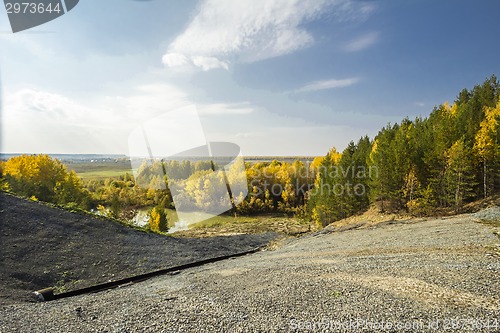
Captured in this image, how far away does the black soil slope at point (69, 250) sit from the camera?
12836 millimetres

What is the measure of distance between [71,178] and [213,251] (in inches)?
1723

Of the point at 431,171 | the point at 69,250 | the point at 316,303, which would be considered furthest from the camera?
the point at 431,171

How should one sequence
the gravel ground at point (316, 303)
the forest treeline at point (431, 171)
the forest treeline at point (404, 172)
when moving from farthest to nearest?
1. the forest treeline at point (404, 172)
2. the forest treeline at point (431, 171)
3. the gravel ground at point (316, 303)

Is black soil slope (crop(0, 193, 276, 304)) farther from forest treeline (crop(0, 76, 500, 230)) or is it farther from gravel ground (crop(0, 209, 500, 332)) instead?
forest treeline (crop(0, 76, 500, 230))

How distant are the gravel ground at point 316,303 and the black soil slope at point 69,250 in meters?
3.80

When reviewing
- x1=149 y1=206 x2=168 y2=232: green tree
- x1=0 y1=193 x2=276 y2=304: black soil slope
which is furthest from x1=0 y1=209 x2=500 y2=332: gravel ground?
x1=149 y1=206 x2=168 y2=232: green tree

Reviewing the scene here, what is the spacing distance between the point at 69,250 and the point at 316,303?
50.2ft

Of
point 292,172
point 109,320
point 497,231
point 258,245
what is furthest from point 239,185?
point 109,320

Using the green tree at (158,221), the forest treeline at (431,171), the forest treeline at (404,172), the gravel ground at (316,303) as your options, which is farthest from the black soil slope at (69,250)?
the forest treeline at (431,171)

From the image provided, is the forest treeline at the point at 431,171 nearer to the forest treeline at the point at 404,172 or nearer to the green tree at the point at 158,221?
the forest treeline at the point at 404,172

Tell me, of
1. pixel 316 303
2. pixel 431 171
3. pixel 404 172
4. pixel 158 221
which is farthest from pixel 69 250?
pixel 431 171

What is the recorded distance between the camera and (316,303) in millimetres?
7305

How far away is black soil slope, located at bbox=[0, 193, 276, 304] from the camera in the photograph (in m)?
12.8

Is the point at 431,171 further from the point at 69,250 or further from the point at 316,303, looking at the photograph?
the point at 69,250
